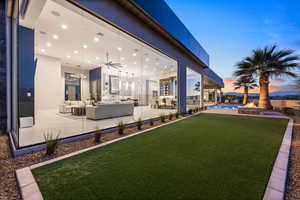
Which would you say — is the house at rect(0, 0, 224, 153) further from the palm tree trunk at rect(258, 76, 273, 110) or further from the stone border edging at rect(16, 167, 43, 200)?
the palm tree trunk at rect(258, 76, 273, 110)

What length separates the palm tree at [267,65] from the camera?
27.5 feet

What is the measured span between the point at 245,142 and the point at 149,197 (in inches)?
117

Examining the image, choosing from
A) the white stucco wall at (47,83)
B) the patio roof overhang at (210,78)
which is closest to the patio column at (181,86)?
the patio roof overhang at (210,78)

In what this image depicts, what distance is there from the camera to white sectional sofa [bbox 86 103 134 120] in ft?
18.9

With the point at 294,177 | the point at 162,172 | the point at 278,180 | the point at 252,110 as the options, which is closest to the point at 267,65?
the point at 252,110

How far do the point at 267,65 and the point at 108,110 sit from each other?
453 inches

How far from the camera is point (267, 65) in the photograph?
8.99 metres

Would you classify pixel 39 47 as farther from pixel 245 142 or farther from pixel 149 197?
pixel 245 142

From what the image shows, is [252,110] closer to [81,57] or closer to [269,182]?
[269,182]

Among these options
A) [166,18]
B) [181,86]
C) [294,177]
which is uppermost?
[166,18]

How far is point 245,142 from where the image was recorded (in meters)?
3.08

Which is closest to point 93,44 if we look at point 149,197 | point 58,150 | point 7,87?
point 7,87

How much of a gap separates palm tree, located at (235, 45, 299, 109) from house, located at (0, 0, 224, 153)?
3.66 meters

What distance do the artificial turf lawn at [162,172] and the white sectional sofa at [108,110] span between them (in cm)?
334
